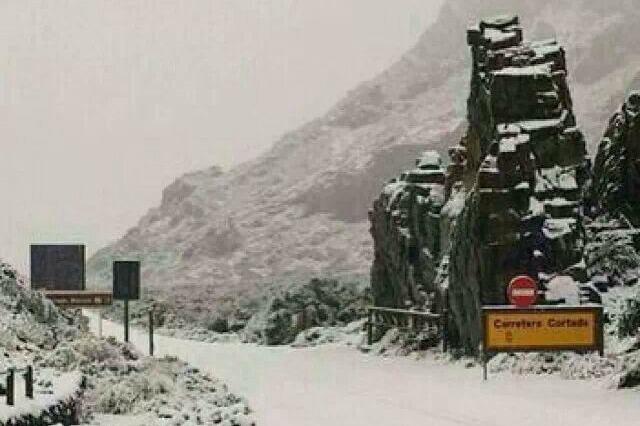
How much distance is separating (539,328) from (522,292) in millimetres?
903

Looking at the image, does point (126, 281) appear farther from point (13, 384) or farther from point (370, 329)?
point (13, 384)

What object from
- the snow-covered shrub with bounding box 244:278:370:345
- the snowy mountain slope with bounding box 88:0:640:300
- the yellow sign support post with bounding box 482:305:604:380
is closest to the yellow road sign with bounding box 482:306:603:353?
the yellow sign support post with bounding box 482:305:604:380

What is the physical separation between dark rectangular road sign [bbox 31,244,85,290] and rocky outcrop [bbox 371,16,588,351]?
24696 millimetres

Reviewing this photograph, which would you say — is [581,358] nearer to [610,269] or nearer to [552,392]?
[552,392]

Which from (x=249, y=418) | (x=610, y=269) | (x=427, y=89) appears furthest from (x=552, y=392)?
(x=427, y=89)

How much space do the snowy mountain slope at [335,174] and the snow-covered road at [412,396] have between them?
7627 cm

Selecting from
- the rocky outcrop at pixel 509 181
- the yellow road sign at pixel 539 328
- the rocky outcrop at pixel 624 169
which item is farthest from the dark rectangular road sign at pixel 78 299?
the yellow road sign at pixel 539 328

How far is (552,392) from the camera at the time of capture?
21391 millimetres

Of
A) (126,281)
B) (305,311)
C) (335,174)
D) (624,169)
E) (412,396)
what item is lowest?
(305,311)

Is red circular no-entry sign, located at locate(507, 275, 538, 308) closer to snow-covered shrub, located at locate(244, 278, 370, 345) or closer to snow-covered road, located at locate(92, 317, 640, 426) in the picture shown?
snow-covered road, located at locate(92, 317, 640, 426)

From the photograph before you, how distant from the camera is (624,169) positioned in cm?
3269

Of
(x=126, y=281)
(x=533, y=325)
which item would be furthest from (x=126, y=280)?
(x=533, y=325)

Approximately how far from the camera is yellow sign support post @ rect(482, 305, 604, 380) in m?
25.2

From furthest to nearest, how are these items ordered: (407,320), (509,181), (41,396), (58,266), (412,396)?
1. (58,266)
2. (407,320)
3. (509,181)
4. (412,396)
5. (41,396)
